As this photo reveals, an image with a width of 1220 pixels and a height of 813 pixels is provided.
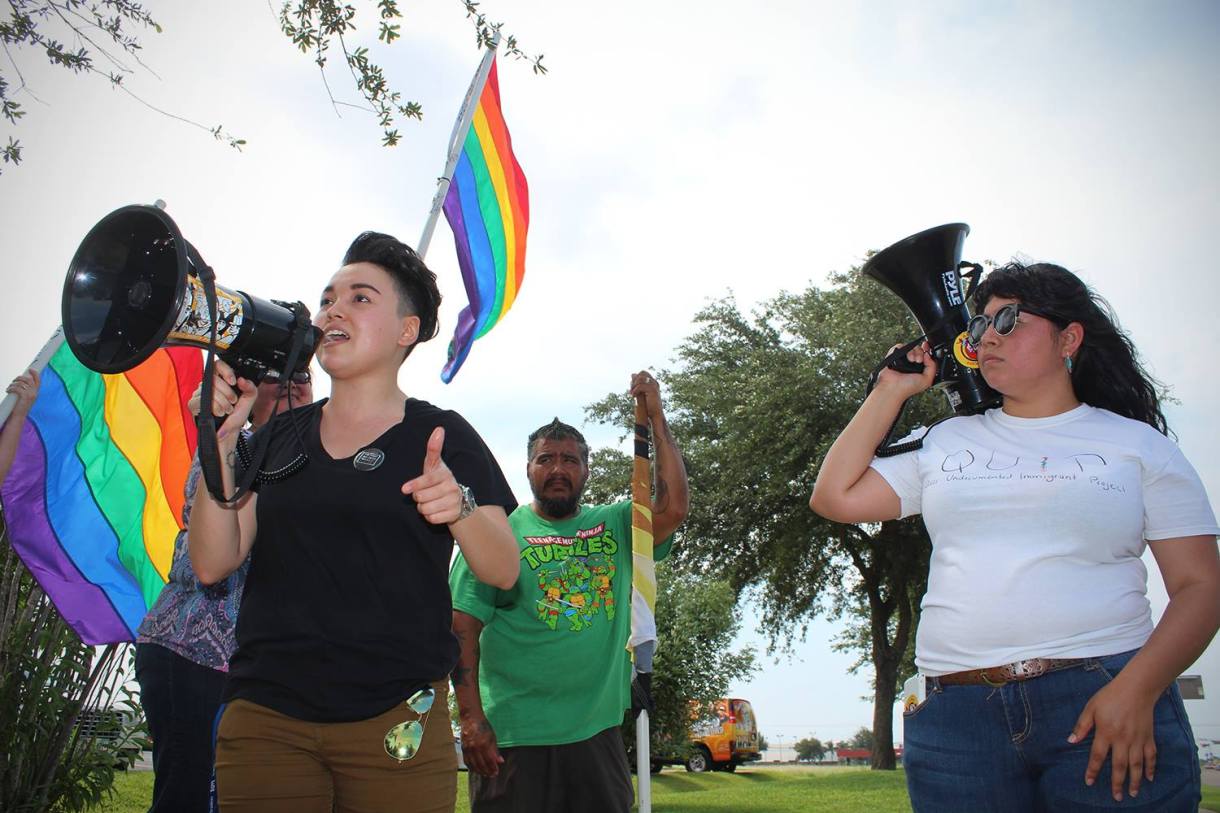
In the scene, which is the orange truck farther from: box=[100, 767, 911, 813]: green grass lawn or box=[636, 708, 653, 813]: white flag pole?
box=[636, 708, 653, 813]: white flag pole

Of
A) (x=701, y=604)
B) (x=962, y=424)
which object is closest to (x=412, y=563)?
(x=962, y=424)

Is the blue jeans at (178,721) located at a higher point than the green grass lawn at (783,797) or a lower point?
higher

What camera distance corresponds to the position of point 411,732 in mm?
2340

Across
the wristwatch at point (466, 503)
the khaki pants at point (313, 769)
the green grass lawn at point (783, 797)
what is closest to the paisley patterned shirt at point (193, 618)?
the khaki pants at point (313, 769)

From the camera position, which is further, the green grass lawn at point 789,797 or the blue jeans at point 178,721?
the green grass lawn at point 789,797

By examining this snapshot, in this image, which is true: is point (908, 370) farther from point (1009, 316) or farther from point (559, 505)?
point (559, 505)

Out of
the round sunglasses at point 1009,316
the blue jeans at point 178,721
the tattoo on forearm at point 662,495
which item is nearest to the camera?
the round sunglasses at point 1009,316

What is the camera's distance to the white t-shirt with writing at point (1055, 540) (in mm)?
2318

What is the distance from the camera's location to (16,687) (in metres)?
5.91

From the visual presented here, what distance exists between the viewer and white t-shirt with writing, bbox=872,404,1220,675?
2.32 metres

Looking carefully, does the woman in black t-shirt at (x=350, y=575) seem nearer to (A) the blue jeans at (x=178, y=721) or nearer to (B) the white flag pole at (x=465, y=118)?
(A) the blue jeans at (x=178, y=721)

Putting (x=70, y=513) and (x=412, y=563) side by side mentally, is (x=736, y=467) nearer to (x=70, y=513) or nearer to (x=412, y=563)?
(x=70, y=513)

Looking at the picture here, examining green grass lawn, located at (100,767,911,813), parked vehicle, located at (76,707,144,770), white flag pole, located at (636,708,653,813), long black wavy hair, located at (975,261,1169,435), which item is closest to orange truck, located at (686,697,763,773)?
green grass lawn, located at (100,767,911,813)

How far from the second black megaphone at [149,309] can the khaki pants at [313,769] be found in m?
0.90
